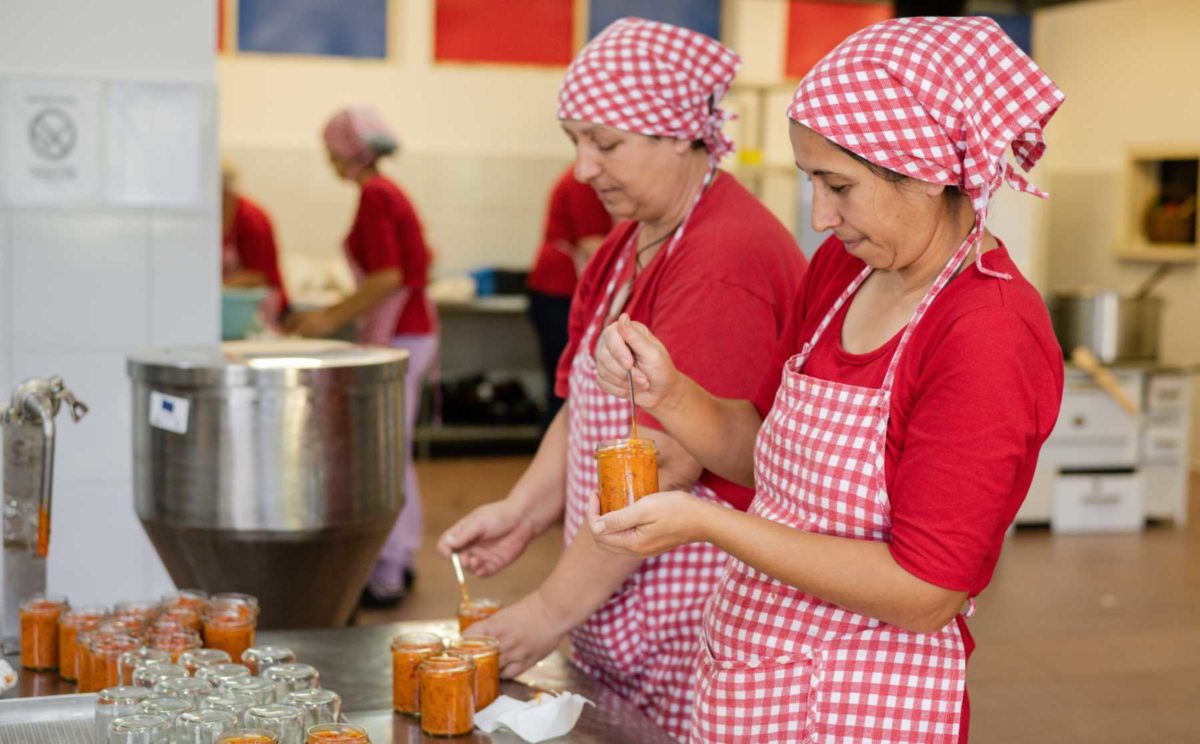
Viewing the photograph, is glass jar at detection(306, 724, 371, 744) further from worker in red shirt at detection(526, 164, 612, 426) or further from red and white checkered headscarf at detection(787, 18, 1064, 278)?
worker in red shirt at detection(526, 164, 612, 426)

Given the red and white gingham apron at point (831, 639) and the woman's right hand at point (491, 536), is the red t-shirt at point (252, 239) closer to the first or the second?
the woman's right hand at point (491, 536)

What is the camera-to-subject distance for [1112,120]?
8930mm

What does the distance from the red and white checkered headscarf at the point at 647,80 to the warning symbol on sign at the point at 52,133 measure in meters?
1.66

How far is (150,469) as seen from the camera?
8.51 ft

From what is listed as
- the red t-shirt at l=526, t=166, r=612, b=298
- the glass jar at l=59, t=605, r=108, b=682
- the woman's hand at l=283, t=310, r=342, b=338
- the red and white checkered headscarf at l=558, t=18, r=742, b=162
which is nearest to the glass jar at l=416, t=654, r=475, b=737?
the glass jar at l=59, t=605, r=108, b=682

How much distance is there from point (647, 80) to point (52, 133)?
1798 mm

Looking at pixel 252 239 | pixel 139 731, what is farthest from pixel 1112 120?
pixel 139 731

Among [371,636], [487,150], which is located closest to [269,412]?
[371,636]

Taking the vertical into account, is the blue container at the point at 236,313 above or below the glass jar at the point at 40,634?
above

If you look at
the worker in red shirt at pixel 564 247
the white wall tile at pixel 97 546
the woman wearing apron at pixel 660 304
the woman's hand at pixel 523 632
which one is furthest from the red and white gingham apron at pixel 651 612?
the worker in red shirt at pixel 564 247

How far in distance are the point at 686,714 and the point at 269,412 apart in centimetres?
95

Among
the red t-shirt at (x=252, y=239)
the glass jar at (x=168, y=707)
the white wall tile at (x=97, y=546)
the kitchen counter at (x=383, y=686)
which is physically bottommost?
the white wall tile at (x=97, y=546)

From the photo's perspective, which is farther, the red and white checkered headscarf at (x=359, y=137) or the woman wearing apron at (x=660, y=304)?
the red and white checkered headscarf at (x=359, y=137)

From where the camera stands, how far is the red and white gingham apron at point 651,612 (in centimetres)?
205
